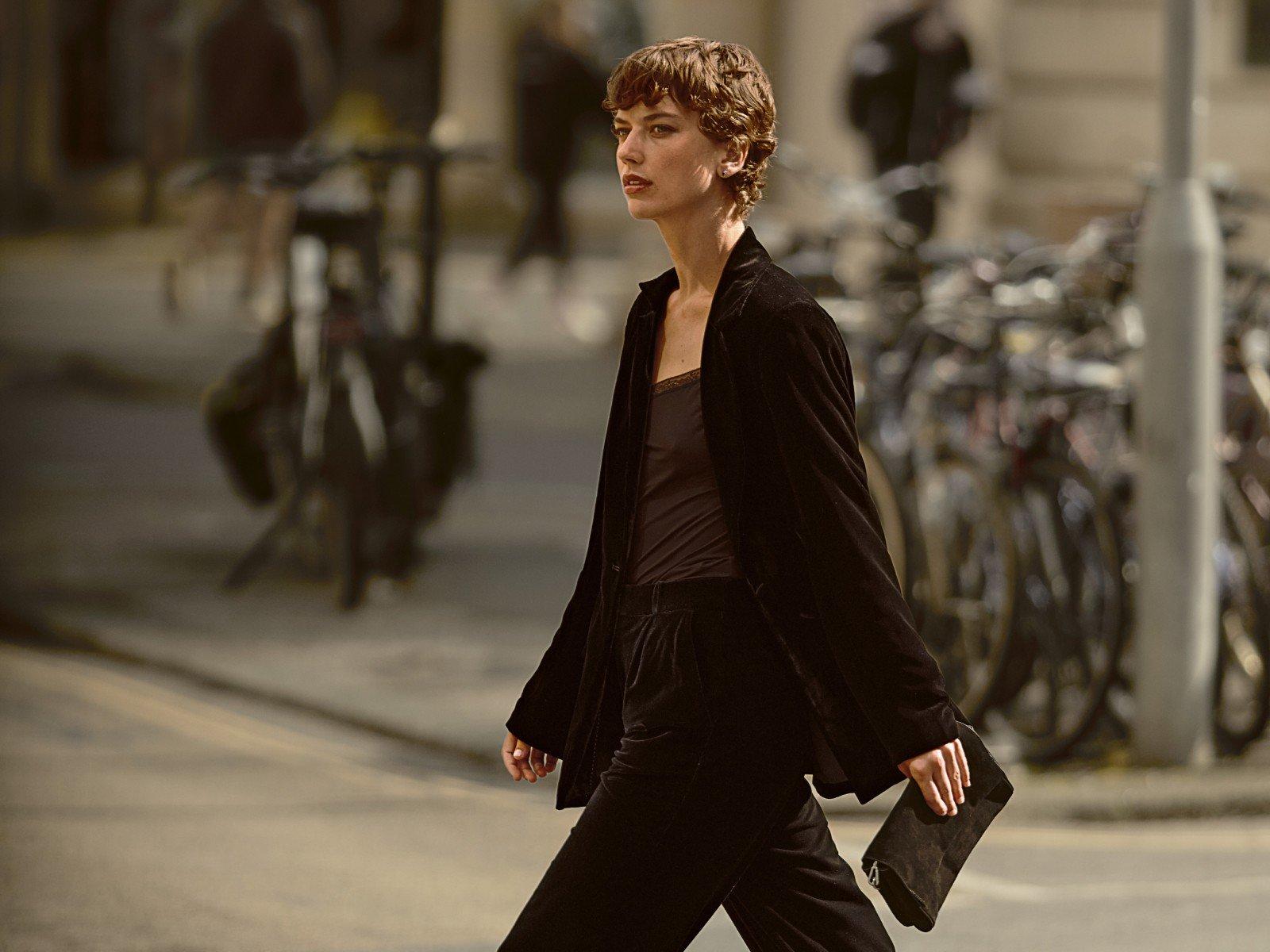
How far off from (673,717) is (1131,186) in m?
15.2

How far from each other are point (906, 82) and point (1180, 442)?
Answer: 6.72 m

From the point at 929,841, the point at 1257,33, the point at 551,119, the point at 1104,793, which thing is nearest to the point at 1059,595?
the point at 1104,793

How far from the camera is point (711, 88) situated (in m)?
3.76

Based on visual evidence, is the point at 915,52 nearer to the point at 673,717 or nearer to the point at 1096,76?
the point at 1096,76

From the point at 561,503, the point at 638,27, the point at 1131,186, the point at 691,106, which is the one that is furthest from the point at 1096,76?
the point at 691,106

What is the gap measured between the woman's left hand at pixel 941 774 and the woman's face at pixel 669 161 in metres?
0.82

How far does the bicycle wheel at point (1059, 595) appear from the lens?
791cm

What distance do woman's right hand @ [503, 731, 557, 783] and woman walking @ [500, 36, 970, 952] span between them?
165 mm

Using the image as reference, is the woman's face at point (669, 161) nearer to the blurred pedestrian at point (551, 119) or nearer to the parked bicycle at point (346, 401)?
the parked bicycle at point (346, 401)

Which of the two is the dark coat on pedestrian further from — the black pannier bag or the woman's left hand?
the woman's left hand

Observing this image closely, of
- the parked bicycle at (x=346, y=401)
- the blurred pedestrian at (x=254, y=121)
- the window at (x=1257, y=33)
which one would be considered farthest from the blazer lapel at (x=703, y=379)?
the window at (x=1257, y=33)

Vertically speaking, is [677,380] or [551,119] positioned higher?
[677,380]

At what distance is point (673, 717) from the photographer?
12.3ft

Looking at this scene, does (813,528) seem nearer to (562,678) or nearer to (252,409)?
(562,678)
